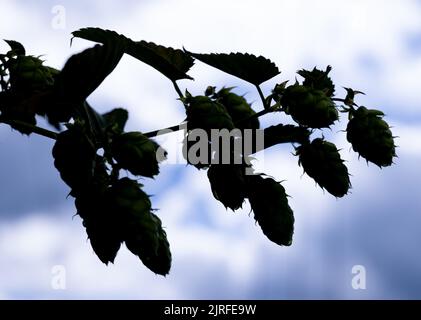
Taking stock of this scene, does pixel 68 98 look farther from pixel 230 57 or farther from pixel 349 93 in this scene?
pixel 349 93

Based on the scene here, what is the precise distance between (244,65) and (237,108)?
31 centimetres

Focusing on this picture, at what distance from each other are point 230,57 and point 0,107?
36.4 inches

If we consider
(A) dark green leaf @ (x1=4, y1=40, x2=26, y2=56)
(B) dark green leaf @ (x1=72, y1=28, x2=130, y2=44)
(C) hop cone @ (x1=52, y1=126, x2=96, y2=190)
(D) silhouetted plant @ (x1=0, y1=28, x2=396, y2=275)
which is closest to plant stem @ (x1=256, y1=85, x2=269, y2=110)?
(D) silhouetted plant @ (x1=0, y1=28, x2=396, y2=275)

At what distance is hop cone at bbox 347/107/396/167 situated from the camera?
9.45ft

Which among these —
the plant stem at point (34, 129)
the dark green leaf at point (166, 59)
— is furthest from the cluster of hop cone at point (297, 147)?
the plant stem at point (34, 129)

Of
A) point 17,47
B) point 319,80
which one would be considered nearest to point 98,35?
point 17,47

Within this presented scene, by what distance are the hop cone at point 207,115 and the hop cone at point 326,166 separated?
1.62ft

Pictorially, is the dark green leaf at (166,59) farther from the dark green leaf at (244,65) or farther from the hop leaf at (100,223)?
the hop leaf at (100,223)

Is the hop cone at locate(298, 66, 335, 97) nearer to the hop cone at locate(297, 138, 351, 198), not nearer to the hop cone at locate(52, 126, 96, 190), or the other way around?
the hop cone at locate(297, 138, 351, 198)

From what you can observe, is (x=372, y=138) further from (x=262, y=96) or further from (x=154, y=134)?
(x=154, y=134)

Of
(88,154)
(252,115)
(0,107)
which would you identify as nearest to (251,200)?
(252,115)

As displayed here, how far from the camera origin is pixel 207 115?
2529mm

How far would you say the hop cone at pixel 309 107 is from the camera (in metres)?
2.66

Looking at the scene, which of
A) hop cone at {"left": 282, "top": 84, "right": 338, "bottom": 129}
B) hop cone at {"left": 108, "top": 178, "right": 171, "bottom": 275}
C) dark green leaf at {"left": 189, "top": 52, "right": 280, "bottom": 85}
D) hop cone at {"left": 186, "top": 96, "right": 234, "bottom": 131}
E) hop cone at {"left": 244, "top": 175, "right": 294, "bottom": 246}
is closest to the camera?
hop cone at {"left": 108, "top": 178, "right": 171, "bottom": 275}
